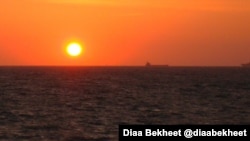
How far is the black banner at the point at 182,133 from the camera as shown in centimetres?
2102

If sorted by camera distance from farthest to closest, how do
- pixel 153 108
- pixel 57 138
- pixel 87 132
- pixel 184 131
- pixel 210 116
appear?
pixel 153 108 < pixel 210 116 < pixel 87 132 < pixel 57 138 < pixel 184 131

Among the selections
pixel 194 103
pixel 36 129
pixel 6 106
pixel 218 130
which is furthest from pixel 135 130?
pixel 194 103

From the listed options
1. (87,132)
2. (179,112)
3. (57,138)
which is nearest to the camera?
(57,138)

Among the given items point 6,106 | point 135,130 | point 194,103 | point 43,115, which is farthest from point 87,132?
point 194,103

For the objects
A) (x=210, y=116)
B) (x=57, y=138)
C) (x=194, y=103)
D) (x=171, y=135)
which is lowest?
(x=171, y=135)

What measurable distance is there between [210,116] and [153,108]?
10.0 metres

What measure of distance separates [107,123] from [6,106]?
2258 cm

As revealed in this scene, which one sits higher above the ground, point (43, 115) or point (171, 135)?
point (43, 115)

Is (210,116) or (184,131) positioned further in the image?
(210,116)

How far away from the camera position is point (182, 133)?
20922mm

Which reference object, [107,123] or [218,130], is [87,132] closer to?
[107,123]

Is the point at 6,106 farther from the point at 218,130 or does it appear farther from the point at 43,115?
the point at 218,130

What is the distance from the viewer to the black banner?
68.9ft

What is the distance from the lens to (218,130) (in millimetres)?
21422
